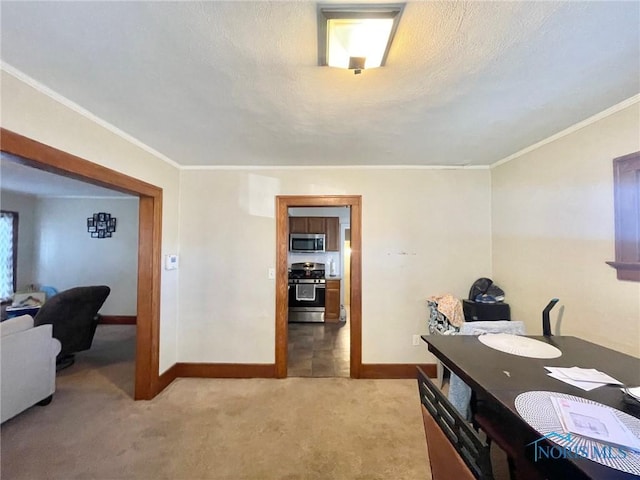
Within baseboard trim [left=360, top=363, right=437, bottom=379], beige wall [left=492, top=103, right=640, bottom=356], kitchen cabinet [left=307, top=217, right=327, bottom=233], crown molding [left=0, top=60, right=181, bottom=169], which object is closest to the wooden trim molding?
baseboard trim [left=360, top=363, right=437, bottom=379]

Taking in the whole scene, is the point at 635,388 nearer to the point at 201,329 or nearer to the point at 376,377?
the point at 376,377

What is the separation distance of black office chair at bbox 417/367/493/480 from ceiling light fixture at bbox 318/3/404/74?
1.40 m

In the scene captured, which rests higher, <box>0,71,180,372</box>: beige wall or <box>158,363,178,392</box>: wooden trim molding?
<box>0,71,180,372</box>: beige wall

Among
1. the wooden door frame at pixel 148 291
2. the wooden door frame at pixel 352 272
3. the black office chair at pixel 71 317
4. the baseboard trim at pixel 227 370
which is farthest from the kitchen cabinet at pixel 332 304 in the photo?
the black office chair at pixel 71 317

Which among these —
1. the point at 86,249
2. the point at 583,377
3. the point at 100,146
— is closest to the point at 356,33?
the point at 583,377

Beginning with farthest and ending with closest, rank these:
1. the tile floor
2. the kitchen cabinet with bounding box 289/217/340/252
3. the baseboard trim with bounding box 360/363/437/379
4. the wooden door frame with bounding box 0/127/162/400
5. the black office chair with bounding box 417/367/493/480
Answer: the kitchen cabinet with bounding box 289/217/340/252 → the tile floor → the baseboard trim with bounding box 360/363/437/379 → the wooden door frame with bounding box 0/127/162/400 → the black office chair with bounding box 417/367/493/480

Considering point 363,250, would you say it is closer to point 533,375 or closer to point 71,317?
point 533,375

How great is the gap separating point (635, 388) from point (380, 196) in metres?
2.40

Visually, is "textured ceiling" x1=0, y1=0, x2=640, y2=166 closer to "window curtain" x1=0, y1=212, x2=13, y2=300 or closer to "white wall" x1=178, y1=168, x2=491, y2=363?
"white wall" x1=178, y1=168, x2=491, y2=363

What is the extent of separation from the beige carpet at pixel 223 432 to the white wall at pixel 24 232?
3460mm

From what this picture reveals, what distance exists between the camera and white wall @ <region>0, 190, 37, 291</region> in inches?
200

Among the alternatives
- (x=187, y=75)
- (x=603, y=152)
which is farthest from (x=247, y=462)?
(x=603, y=152)

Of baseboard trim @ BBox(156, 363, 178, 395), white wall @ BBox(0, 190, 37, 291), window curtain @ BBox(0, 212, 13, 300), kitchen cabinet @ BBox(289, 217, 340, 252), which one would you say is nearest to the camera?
baseboard trim @ BBox(156, 363, 178, 395)

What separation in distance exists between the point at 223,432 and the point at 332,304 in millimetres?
3685
